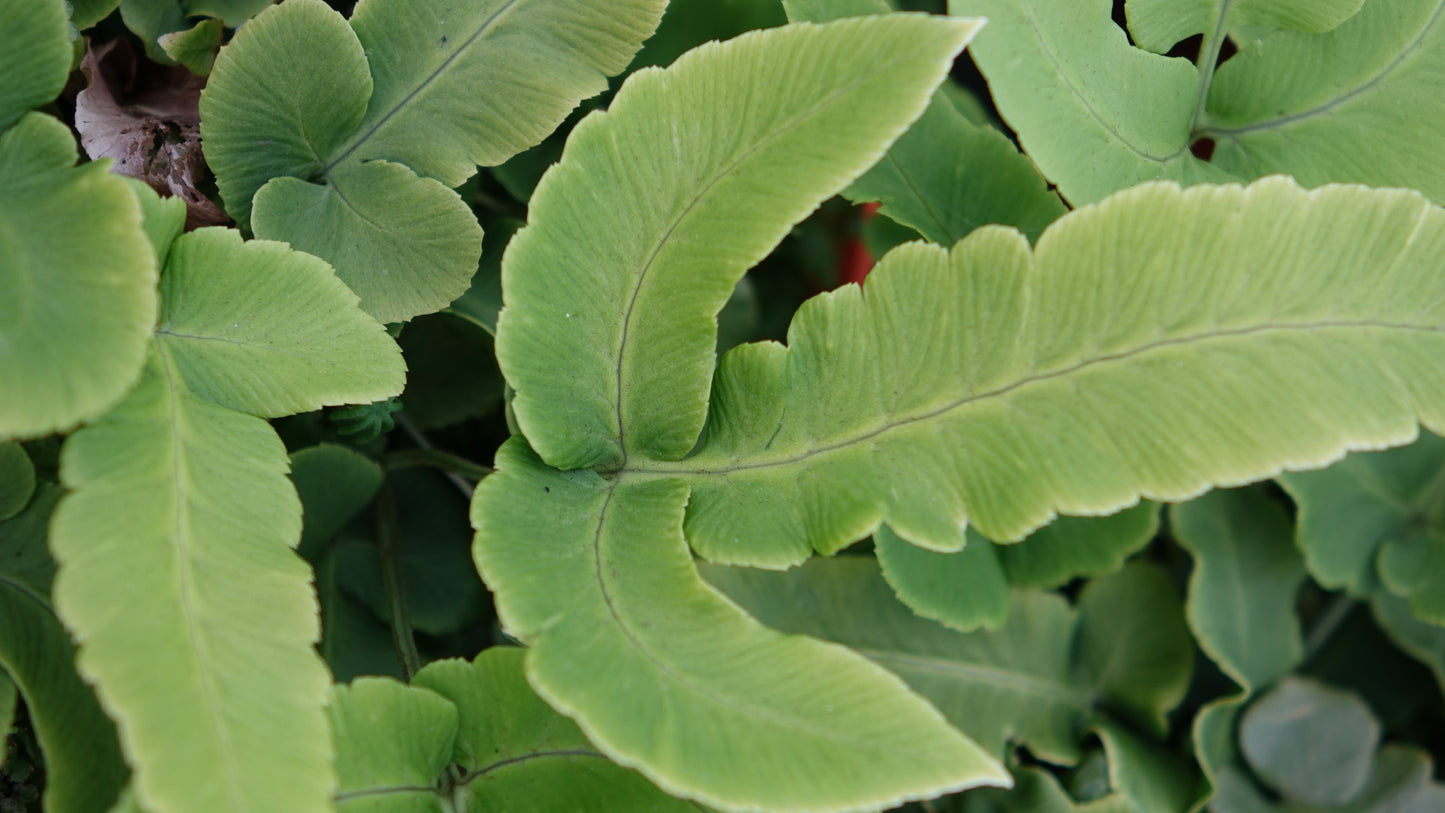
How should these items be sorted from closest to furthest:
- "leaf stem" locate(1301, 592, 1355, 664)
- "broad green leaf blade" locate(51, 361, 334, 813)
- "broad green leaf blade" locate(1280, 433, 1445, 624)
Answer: "broad green leaf blade" locate(51, 361, 334, 813) < "broad green leaf blade" locate(1280, 433, 1445, 624) < "leaf stem" locate(1301, 592, 1355, 664)

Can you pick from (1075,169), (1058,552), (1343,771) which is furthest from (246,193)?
(1343,771)

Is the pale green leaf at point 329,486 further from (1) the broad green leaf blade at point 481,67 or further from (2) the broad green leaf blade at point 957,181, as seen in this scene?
(2) the broad green leaf blade at point 957,181

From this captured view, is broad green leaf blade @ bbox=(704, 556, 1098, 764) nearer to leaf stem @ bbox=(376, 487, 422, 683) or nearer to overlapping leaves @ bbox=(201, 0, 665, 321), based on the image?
leaf stem @ bbox=(376, 487, 422, 683)

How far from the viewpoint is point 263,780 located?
18.0 inches

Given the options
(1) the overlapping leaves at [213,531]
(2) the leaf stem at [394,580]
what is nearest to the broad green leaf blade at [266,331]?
(1) the overlapping leaves at [213,531]

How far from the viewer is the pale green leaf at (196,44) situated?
25.0 inches

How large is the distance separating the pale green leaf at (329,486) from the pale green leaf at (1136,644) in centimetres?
67

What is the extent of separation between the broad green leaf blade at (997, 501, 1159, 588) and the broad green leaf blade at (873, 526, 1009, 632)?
33mm

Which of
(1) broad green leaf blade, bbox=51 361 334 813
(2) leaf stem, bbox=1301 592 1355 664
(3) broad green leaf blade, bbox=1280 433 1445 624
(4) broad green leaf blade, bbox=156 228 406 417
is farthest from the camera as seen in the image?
(2) leaf stem, bbox=1301 592 1355 664

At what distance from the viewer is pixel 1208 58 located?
0.70 m

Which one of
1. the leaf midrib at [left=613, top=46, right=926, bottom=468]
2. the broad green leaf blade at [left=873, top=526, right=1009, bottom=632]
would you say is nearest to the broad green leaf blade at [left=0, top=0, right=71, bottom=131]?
the leaf midrib at [left=613, top=46, right=926, bottom=468]

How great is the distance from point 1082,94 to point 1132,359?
20 cm

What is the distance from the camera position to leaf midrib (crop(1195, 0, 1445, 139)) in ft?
2.22

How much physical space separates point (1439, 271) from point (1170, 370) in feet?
0.52
